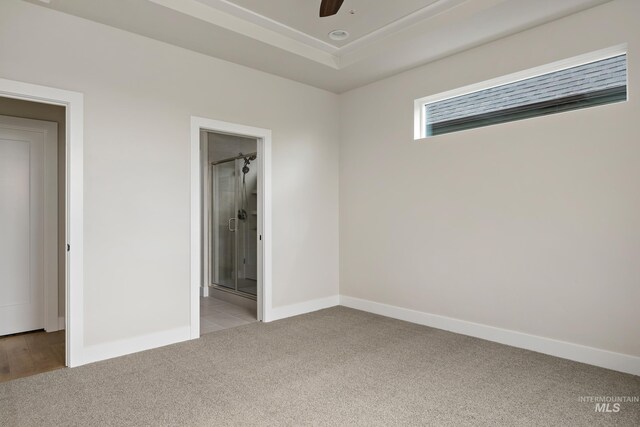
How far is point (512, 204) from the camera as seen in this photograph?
3453 millimetres

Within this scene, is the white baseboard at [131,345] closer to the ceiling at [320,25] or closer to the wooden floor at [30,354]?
the wooden floor at [30,354]

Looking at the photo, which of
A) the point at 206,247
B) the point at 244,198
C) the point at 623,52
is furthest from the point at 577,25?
the point at 206,247

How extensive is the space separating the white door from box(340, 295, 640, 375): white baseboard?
11.6 ft

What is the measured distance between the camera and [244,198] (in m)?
5.42

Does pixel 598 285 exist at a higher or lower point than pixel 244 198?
lower

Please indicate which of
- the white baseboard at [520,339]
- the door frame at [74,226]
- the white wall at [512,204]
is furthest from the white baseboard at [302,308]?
the door frame at [74,226]

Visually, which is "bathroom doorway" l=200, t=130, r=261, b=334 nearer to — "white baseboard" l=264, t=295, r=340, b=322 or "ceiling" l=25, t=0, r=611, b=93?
"white baseboard" l=264, t=295, r=340, b=322

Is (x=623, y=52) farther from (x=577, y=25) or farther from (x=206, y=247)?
(x=206, y=247)

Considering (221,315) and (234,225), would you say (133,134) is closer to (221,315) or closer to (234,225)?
(221,315)

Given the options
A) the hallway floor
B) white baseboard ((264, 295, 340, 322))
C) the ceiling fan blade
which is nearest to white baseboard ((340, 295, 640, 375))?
white baseboard ((264, 295, 340, 322))

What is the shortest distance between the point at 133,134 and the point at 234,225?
245cm

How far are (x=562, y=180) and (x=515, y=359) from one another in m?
1.49

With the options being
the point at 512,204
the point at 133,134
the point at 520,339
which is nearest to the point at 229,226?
the point at 133,134

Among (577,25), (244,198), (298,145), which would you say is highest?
(577,25)
